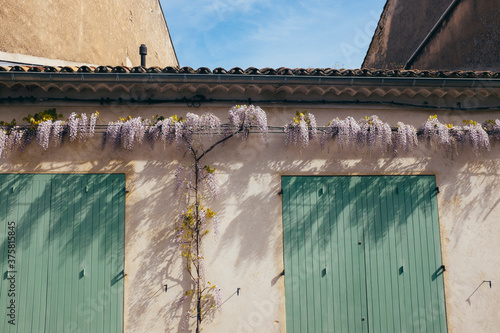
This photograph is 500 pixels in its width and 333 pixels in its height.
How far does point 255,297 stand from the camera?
4.07 m

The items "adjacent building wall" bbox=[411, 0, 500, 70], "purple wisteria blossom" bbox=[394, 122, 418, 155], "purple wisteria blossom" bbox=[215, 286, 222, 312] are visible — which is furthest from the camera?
"adjacent building wall" bbox=[411, 0, 500, 70]

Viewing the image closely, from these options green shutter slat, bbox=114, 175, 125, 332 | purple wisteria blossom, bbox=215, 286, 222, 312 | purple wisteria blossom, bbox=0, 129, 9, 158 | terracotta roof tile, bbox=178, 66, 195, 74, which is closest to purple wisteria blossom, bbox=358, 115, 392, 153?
terracotta roof tile, bbox=178, 66, 195, 74

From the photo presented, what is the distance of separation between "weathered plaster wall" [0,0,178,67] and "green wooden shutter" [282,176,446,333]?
482cm

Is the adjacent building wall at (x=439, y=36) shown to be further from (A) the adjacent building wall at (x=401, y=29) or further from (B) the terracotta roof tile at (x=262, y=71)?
(B) the terracotta roof tile at (x=262, y=71)

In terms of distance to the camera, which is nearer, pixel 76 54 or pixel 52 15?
pixel 52 15

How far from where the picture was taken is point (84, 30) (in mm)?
7070

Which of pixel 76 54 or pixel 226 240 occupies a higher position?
pixel 76 54

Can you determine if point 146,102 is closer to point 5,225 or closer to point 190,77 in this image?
point 190,77

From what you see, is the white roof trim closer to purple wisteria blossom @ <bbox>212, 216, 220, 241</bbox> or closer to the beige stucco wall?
the beige stucco wall

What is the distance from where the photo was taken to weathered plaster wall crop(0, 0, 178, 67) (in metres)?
5.58

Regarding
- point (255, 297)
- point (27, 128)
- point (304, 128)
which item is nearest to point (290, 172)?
point (304, 128)

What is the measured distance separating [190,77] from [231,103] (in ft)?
2.07

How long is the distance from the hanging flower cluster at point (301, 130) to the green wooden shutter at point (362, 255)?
1.51 ft

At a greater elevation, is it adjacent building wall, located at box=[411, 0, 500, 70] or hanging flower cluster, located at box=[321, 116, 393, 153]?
adjacent building wall, located at box=[411, 0, 500, 70]
